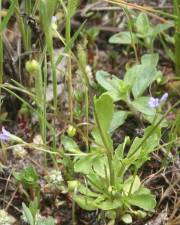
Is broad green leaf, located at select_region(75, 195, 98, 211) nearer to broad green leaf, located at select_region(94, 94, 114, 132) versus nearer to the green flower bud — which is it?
broad green leaf, located at select_region(94, 94, 114, 132)

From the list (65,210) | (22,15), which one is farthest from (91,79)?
(65,210)

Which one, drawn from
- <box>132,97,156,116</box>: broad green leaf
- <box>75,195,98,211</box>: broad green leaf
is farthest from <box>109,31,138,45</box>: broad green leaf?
<box>75,195,98,211</box>: broad green leaf

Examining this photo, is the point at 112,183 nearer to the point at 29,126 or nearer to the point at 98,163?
the point at 98,163

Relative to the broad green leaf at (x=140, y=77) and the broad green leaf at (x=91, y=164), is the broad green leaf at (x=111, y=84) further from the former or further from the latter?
the broad green leaf at (x=91, y=164)

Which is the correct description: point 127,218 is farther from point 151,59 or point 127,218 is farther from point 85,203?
point 151,59

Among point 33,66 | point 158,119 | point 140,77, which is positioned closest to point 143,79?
point 140,77

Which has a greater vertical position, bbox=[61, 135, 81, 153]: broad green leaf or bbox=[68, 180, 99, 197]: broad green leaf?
bbox=[61, 135, 81, 153]: broad green leaf

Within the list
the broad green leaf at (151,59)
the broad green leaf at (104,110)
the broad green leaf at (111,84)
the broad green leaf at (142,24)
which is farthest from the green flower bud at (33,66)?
the broad green leaf at (142,24)
